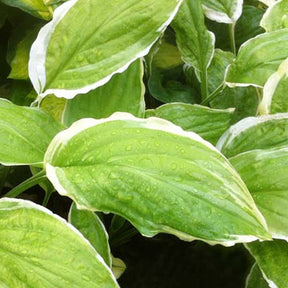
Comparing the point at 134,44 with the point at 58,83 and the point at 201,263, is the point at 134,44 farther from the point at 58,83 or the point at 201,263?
the point at 201,263

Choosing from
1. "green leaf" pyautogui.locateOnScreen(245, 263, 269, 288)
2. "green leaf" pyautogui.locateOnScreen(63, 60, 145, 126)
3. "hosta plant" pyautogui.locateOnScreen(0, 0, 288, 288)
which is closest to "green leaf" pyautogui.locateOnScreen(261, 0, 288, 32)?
"hosta plant" pyautogui.locateOnScreen(0, 0, 288, 288)

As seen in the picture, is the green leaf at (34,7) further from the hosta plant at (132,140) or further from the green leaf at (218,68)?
the green leaf at (218,68)

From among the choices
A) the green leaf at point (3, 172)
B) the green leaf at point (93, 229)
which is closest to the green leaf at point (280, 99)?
the green leaf at point (93, 229)

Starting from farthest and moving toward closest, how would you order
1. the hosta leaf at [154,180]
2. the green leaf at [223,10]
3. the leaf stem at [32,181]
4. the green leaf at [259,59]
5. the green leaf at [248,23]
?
the green leaf at [248,23] < the green leaf at [223,10] < the green leaf at [259,59] < the leaf stem at [32,181] < the hosta leaf at [154,180]

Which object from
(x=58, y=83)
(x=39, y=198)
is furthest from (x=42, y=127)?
(x=39, y=198)

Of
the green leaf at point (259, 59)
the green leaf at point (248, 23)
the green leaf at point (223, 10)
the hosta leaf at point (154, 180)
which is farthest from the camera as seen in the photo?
the green leaf at point (248, 23)

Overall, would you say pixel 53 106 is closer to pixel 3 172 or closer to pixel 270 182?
pixel 3 172

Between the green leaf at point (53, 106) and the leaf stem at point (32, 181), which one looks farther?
the green leaf at point (53, 106)

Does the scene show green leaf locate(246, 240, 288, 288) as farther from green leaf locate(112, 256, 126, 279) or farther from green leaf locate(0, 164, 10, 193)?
green leaf locate(0, 164, 10, 193)
